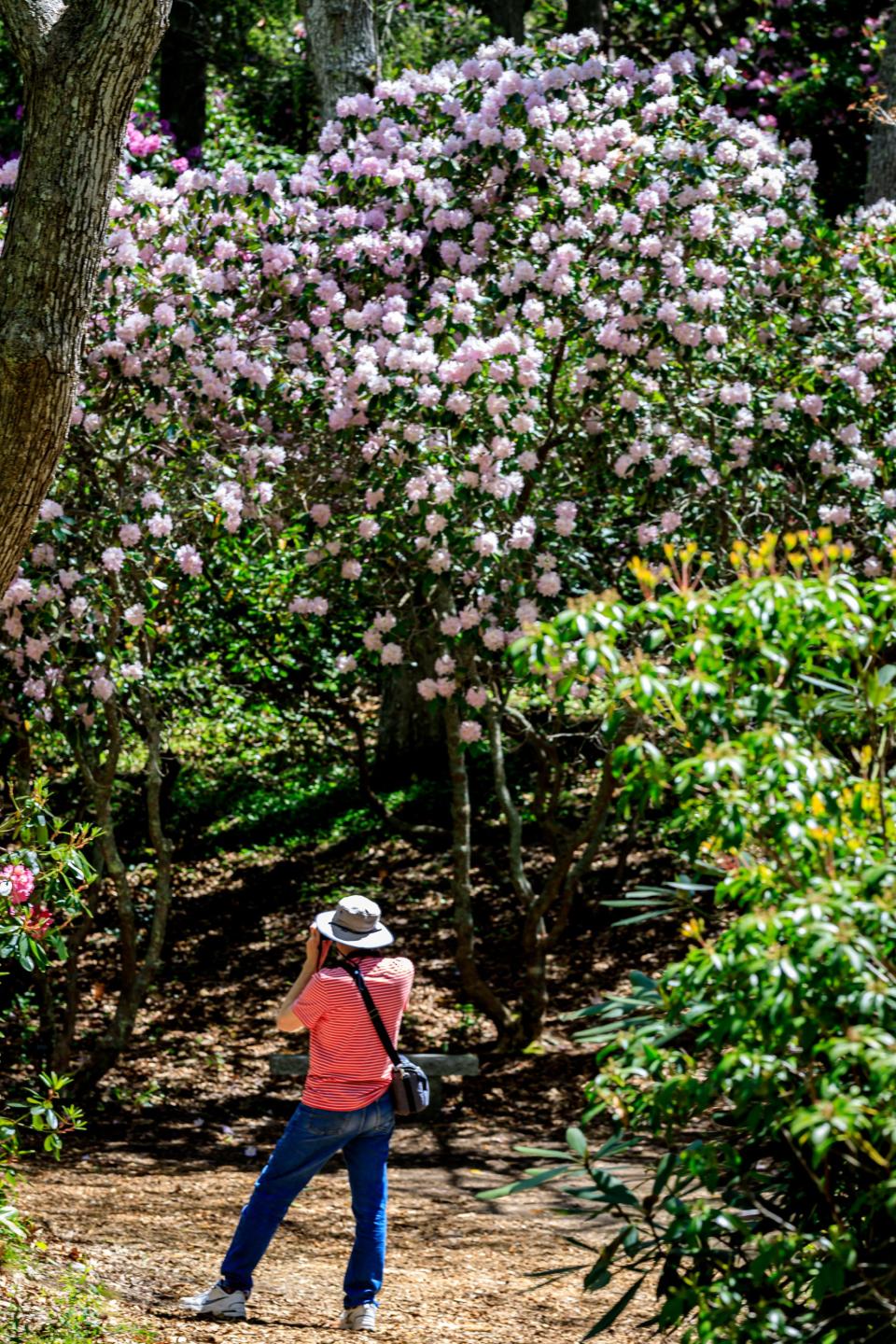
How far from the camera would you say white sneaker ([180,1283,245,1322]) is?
16.1 ft

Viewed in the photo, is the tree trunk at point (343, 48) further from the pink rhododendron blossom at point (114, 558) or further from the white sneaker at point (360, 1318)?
the white sneaker at point (360, 1318)

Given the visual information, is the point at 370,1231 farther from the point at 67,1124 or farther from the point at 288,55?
the point at 288,55

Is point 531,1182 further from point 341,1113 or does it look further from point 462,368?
point 462,368

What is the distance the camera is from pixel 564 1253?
5977 mm

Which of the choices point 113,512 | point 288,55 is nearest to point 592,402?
point 113,512

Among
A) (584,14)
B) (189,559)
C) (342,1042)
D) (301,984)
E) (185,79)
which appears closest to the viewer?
(342,1042)

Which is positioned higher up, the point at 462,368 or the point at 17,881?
the point at 462,368

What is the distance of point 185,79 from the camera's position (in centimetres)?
1411

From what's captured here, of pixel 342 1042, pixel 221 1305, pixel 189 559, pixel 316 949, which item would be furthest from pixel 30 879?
pixel 189 559

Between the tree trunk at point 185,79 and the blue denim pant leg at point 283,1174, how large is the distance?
11.1 meters

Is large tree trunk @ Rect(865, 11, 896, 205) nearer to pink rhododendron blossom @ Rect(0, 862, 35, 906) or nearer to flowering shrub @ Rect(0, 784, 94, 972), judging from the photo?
flowering shrub @ Rect(0, 784, 94, 972)

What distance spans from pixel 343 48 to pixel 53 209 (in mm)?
5856

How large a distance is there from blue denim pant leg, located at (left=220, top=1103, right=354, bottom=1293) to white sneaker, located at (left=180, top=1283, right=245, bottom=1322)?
32 millimetres

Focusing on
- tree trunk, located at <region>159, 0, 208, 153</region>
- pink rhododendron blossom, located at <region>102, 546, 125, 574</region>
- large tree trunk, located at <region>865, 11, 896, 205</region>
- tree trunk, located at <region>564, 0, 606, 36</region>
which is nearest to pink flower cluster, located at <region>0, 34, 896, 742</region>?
pink rhododendron blossom, located at <region>102, 546, 125, 574</region>
